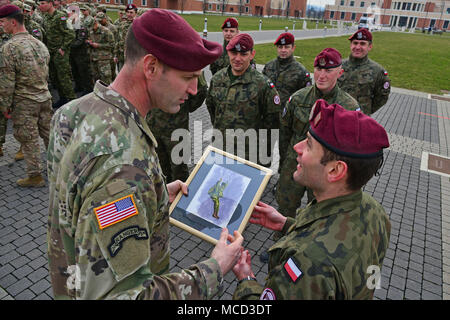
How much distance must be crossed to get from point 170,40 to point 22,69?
4.60m

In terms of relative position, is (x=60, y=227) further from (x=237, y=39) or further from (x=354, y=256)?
(x=237, y=39)

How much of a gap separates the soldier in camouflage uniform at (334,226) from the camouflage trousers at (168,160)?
328 centimetres

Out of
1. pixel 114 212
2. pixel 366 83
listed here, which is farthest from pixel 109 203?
pixel 366 83

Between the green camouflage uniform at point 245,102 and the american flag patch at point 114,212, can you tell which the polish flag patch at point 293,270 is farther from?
the green camouflage uniform at point 245,102

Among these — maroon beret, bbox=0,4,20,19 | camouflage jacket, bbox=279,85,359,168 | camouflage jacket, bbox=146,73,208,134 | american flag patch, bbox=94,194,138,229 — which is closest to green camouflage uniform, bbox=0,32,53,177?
maroon beret, bbox=0,4,20,19

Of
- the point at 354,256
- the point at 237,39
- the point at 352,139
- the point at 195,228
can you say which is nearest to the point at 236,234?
the point at 195,228

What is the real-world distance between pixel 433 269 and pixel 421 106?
10.4 metres

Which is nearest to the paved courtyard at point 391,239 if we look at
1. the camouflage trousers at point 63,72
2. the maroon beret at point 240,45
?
the camouflage trousers at point 63,72

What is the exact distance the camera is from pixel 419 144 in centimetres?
862

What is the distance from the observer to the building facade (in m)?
83.8

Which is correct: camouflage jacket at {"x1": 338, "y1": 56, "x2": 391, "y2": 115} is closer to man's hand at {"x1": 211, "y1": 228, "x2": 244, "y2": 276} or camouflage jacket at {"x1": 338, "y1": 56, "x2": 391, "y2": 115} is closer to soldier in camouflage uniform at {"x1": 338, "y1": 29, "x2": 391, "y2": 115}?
soldier in camouflage uniform at {"x1": 338, "y1": 29, "x2": 391, "y2": 115}

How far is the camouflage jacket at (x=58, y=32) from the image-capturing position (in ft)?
26.6

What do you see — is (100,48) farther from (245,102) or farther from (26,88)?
(245,102)

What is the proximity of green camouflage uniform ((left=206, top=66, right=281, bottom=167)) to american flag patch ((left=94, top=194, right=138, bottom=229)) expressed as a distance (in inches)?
149
